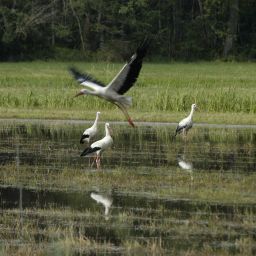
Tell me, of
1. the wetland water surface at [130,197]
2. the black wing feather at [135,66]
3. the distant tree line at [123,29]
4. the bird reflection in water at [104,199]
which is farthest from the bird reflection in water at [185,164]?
the distant tree line at [123,29]

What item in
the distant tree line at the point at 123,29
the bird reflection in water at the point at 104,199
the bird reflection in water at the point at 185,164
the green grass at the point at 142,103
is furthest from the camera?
the distant tree line at the point at 123,29

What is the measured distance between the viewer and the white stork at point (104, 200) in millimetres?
13727

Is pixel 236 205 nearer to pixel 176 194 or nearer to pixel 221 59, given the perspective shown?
pixel 176 194

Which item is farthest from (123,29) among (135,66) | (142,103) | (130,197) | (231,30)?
(130,197)

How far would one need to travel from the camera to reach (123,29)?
6788 centimetres

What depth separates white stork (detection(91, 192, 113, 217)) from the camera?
13.7 metres

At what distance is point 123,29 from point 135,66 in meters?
49.0

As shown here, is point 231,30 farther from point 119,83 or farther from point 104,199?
point 104,199

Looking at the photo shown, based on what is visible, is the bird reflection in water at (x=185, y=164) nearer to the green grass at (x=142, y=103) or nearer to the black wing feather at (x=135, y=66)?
the black wing feather at (x=135, y=66)

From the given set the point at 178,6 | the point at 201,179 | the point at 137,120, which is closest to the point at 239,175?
the point at 201,179

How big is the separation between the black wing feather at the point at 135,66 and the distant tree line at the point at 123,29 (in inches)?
1587

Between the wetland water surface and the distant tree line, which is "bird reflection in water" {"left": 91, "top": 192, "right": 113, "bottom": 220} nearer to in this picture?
the wetland water surface

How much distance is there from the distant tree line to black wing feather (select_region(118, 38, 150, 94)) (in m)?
40.3

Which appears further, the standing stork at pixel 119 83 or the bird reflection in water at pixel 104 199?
the standing stork at pixel 119 83
